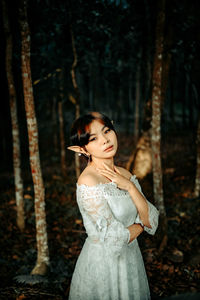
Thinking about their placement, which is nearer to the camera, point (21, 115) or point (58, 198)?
point (58, 198)

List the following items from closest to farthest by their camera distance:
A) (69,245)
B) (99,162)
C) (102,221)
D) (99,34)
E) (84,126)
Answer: (102,221), (84,126), (99,162), (69,245), (99,34)

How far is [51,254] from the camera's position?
18.6 ft

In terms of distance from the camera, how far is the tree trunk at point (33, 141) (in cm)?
418

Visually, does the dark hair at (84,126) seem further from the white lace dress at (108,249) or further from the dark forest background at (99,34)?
the dark forest background at (99,34)

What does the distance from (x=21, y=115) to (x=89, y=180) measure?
487 inches

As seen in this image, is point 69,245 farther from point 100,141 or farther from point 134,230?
point 100,141

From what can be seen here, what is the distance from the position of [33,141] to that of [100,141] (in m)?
2.44

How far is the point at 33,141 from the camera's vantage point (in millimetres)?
4473

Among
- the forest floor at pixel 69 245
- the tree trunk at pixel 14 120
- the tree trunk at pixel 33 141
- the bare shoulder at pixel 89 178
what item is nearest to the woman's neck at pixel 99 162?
the bare shoulder at pixel 89 178

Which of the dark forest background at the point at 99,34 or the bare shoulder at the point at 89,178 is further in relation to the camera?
the dark forest background at the point at 99,34

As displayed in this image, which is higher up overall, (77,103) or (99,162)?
(77,103)

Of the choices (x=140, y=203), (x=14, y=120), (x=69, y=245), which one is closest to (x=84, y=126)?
(x=140, y=203)

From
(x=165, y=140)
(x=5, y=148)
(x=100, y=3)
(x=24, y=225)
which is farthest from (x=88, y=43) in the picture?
(x=165, y=140)

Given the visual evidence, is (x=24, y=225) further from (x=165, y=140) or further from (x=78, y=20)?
(x=165, y=140)
